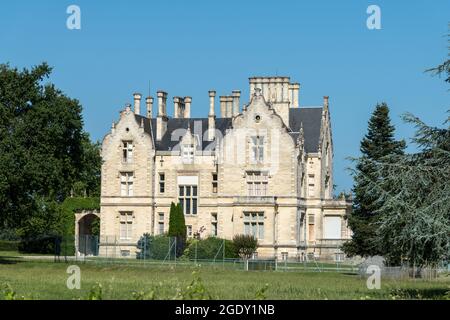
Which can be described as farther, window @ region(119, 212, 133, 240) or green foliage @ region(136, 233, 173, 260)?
window @ region(119, 212, 133, 240)

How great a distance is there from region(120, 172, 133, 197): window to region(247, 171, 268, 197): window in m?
9.20

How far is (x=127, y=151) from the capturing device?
74.1 m

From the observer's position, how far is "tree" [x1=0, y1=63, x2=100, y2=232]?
5062cm

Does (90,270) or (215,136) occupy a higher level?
(215,136)

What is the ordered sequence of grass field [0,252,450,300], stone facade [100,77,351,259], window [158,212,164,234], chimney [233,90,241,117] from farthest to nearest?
1. chimney [233,90,241,117]
2. window [158,212,164,234]
3. stone facade [100,77,351,259]
4. grass field [0,252,450,300]

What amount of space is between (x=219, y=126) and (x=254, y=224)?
875 cm

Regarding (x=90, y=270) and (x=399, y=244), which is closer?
(x=399, y=244)

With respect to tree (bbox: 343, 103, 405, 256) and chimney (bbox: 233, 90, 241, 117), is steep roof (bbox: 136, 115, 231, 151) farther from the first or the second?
tree (bbox: 343, 103, 405, 256)

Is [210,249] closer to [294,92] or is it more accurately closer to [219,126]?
[219,126]

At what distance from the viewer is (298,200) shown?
69.8 metres

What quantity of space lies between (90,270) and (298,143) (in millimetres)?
24403

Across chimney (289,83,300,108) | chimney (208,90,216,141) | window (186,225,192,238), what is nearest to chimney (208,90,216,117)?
chimney (208,90,216,141)
